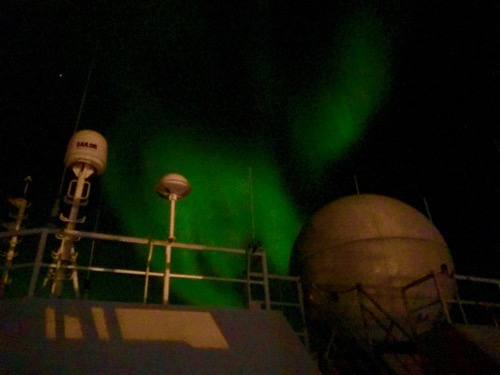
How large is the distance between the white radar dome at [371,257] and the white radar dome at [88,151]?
16.8 ft

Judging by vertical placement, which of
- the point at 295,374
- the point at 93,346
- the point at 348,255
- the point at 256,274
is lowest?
the point at 295,374

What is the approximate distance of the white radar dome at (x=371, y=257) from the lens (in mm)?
7445

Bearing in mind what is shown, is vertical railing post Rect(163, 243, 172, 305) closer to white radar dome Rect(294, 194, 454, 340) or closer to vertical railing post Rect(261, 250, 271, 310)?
vertical railing post Rect(261, 250, 271, 310)

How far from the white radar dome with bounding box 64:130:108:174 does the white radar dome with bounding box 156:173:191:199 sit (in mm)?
1476

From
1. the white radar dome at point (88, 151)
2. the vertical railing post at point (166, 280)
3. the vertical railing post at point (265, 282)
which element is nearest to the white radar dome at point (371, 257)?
the vertical railing post at point (265, 282)

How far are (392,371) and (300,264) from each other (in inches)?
120

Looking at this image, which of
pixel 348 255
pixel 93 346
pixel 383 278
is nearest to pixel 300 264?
pixel 348 255

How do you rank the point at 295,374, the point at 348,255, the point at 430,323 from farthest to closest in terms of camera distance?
1. the point at 348,255
2. the point at 430,323
3. the point at 295,374

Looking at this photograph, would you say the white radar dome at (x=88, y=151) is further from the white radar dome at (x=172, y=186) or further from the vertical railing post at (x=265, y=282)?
the vertical railing post at (x=265, y=282)

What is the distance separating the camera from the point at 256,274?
20.3ft

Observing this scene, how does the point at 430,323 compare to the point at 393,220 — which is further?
the point at 393,220

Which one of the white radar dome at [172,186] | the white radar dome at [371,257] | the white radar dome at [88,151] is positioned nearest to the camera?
the white radar dome at [172,186]

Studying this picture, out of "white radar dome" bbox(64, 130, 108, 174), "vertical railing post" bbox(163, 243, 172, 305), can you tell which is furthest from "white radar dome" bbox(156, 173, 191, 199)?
"white radar dome" bbox(64, 130, 108, 174)

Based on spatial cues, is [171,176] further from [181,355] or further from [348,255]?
[348,255]
